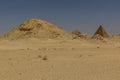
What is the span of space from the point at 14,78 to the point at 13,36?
80.9 m

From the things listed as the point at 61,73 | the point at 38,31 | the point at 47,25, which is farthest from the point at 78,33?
the point at 61,73

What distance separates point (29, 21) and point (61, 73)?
3357 inches

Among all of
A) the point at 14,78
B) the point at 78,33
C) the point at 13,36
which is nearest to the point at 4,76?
the point at 14,78

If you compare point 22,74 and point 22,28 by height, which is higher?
point 22,28

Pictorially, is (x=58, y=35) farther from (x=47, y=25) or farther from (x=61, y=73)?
(x=61, y=73)

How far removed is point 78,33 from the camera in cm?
10144

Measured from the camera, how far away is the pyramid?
8512 cm

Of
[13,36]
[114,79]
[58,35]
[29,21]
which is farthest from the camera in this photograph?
[29,21]

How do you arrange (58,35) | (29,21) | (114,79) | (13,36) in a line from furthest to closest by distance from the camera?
(29,21), (13,36), (58,35), (114,79)

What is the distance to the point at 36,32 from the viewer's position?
284 feet

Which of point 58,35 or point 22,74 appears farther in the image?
point 58,35

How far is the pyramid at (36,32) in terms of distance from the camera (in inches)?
3351

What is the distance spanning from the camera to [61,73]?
48.2 ft

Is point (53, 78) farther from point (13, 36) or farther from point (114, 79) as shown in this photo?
point (13, 36)
